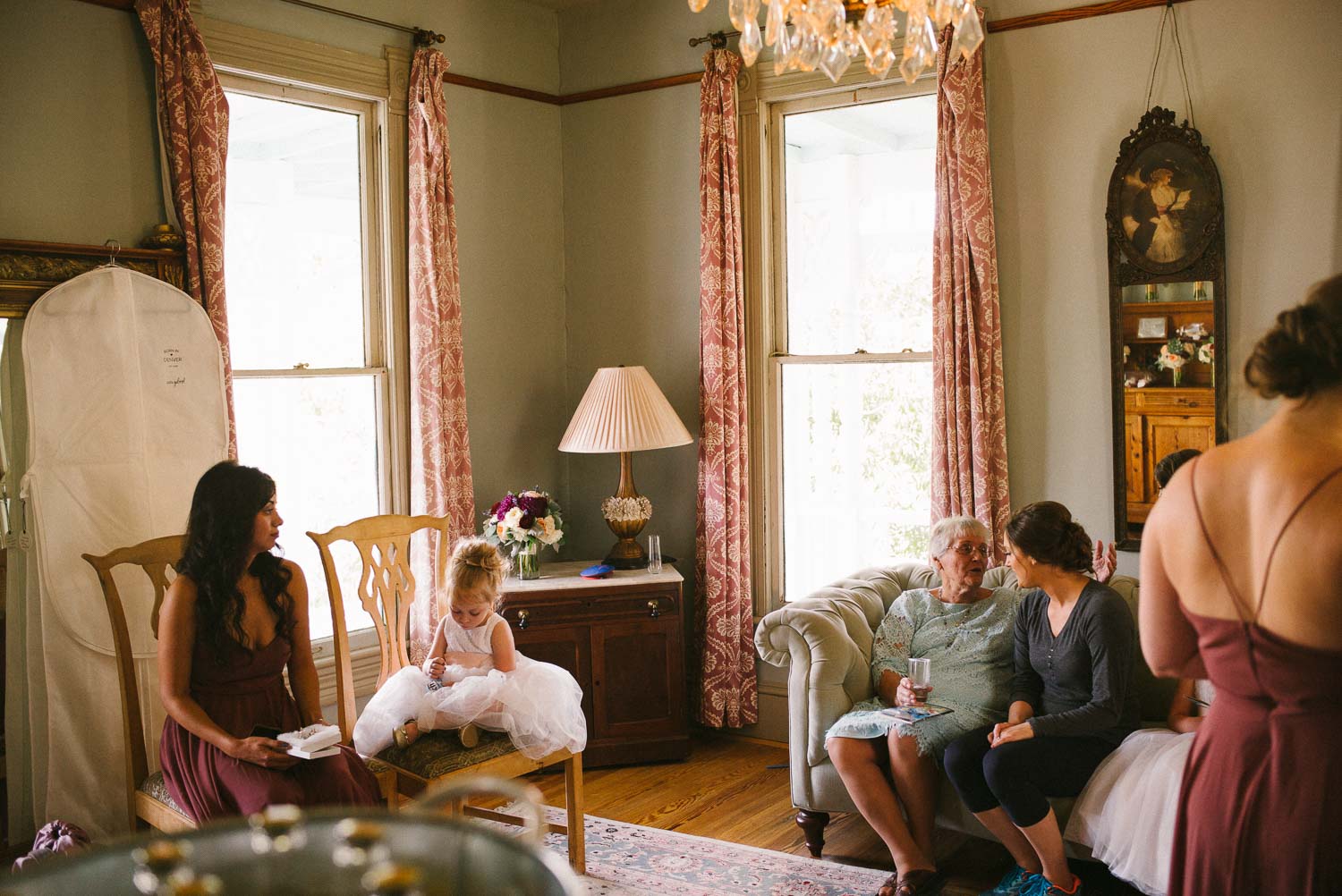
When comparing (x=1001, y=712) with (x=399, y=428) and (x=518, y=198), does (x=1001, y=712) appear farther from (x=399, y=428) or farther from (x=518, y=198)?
(x=518, y=198)

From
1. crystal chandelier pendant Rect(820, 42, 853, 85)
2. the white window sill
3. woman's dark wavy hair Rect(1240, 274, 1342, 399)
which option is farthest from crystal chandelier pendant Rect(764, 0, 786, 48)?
the white window sill

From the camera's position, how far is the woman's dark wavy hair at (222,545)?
9.78 ft

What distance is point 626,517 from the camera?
4.66 meters

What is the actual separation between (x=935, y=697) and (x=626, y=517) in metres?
1.59

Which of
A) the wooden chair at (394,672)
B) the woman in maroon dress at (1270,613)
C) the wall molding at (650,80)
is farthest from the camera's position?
the wall molding at (650,80)

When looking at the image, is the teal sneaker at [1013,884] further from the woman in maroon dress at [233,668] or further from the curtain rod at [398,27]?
the curtain rod at [398,27]

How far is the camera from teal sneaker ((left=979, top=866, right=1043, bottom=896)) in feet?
10.5

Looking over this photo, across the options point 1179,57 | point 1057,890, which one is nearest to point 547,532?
point 1057,890

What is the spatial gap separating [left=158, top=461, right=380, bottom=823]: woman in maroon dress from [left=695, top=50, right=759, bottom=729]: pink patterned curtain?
189 centimetres

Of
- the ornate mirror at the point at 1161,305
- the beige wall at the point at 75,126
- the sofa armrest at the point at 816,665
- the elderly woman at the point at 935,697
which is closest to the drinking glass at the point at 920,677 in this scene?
the elderly woman at the point at 935,697

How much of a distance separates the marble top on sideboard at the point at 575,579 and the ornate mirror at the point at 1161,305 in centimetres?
173

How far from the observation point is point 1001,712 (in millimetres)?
3416

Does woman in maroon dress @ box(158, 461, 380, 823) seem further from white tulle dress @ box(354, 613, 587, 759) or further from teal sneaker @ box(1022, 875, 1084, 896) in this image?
teal sneaker @ box(1022, 875, 1084, 896)

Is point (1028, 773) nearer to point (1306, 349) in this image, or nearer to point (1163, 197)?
point (1306, 349)
